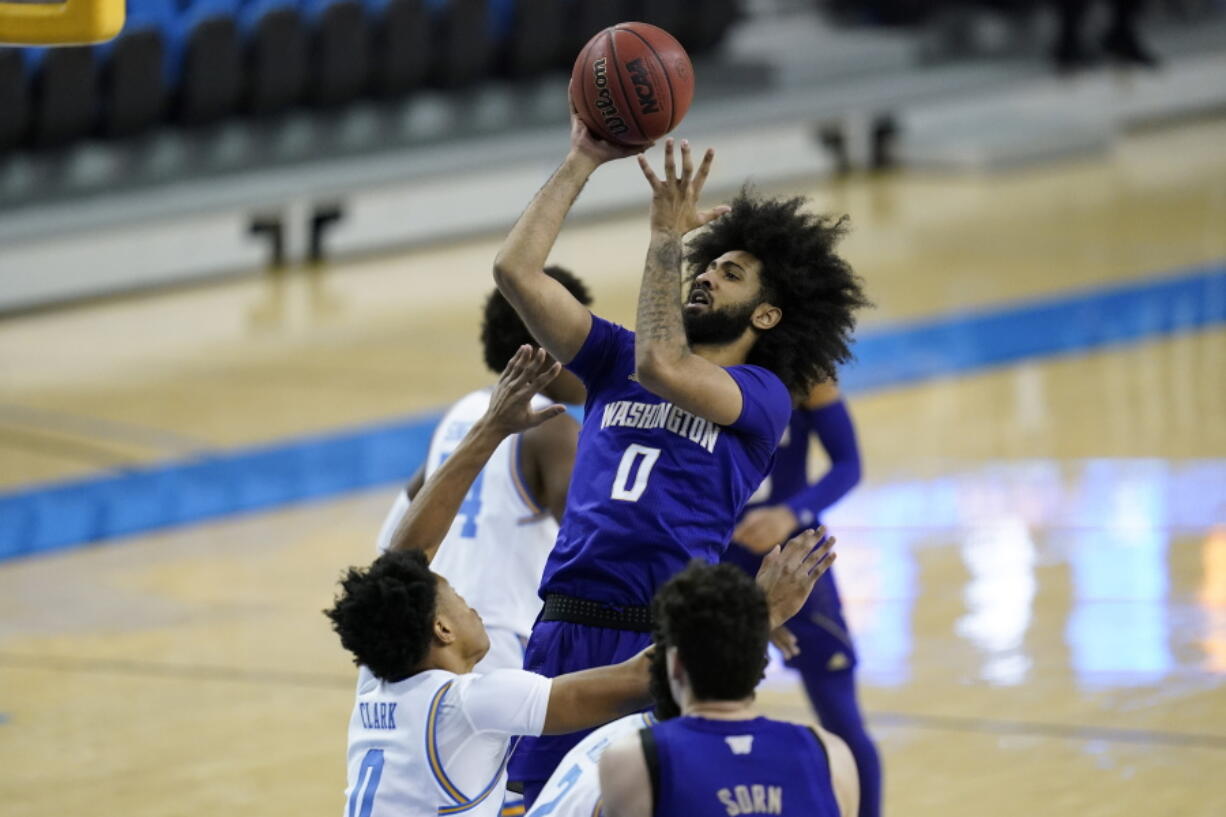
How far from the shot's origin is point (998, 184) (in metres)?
17.7

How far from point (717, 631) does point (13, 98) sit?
11.5m

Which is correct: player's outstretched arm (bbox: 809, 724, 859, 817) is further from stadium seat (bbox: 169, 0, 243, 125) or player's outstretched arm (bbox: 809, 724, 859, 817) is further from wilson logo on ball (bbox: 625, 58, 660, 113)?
stadium seat (bbox: 169, 0, 243, 125)

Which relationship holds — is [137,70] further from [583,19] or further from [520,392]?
[520,392]

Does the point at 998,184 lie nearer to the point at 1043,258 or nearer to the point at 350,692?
the point at 1043,258

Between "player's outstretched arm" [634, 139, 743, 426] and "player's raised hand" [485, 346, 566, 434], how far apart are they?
311 mm

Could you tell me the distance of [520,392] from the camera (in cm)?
370

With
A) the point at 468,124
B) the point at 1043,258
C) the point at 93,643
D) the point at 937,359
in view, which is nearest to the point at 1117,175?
the point at 1043,258

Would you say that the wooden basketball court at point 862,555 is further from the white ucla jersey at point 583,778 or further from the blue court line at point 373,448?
the white ucla jersey at point 583,778

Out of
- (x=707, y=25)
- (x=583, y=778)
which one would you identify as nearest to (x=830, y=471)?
(x=583, y=778)

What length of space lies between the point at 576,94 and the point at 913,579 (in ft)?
12.7

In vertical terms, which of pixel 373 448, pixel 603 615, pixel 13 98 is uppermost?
pixel 603 615

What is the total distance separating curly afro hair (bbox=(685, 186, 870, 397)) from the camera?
372 centimetres

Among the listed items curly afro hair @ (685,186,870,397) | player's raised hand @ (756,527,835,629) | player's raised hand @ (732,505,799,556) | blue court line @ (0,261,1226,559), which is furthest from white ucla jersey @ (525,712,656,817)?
blue court line @ (0,261,1226,559)

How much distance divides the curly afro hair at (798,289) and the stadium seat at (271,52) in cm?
1117
